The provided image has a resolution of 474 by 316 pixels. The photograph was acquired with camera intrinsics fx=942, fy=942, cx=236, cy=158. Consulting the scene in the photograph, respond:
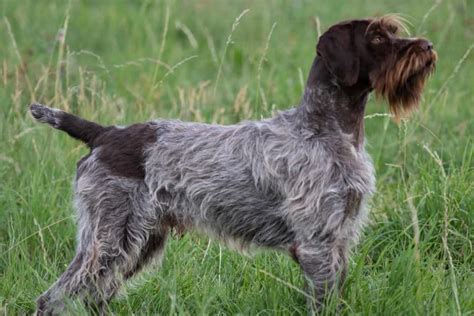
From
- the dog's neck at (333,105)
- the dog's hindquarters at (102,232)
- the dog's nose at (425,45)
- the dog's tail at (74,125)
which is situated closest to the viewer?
the dog's nose at (425,45)

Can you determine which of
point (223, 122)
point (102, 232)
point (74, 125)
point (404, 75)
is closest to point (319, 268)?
point (404, 75)

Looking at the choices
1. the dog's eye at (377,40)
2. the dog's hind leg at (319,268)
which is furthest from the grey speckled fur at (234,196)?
the dog's eye at (377,40)

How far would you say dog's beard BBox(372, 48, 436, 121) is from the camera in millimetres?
4676

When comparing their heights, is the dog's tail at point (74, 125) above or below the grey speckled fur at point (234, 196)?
above

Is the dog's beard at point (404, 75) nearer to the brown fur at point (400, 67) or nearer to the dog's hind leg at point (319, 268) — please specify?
the brown fur at point (400, 67)

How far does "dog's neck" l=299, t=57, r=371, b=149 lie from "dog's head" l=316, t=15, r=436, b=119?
62mm

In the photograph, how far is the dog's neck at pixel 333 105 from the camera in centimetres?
Answer: 483

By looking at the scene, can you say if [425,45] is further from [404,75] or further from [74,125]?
[74,125]

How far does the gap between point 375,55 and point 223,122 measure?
9.68 feet

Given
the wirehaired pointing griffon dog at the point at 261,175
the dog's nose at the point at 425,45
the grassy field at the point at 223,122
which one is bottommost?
the grassy field at the point at 223,122

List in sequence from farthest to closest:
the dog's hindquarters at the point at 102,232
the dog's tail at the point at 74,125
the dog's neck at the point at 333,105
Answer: the dog's tail at the point at 74,125 < the dog's hindquarters at the point at 102,232 < the dog's neck at the point at 333,105

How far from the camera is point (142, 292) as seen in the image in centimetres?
525

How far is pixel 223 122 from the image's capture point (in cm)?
758

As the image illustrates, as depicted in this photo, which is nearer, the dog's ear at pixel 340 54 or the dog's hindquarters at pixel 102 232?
the dog's ear at pixel 340 54
